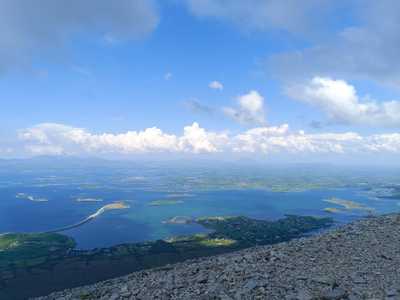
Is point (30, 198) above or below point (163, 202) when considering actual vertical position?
below

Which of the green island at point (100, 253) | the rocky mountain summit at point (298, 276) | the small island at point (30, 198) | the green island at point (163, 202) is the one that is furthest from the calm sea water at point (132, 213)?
the rocky mountain summit at point (298, 276)

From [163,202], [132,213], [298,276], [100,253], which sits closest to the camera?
[298,276]

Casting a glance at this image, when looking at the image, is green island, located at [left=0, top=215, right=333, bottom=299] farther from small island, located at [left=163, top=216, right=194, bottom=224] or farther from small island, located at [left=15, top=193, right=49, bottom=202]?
small island, located at [left=15, top=193, right=49, bottom=202]

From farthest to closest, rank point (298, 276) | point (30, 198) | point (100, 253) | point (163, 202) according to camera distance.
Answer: point (30, 198) → point (163, 202) → point (100, 253) → point (298, 276)

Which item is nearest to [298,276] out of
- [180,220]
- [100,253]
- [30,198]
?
[100,253]

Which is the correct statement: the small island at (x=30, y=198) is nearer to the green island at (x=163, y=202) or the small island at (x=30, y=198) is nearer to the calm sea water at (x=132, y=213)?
the calm sea water at (x=132, y=213)

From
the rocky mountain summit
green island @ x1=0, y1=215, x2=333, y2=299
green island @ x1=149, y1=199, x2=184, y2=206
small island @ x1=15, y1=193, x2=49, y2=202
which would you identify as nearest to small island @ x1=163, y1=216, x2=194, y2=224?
green island @ x1=0, y1=215, x2=333, y2=299

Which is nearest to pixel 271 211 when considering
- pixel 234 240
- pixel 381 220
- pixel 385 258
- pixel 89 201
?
pixel 234 240

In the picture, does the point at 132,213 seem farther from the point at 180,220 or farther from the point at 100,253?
the point at 100,253

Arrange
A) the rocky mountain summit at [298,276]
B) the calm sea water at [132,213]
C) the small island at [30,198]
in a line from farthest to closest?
1. the small island at [30,198]
2. the calm sea water at [132,213]
3. the rocky mountain summit at [298,276]
